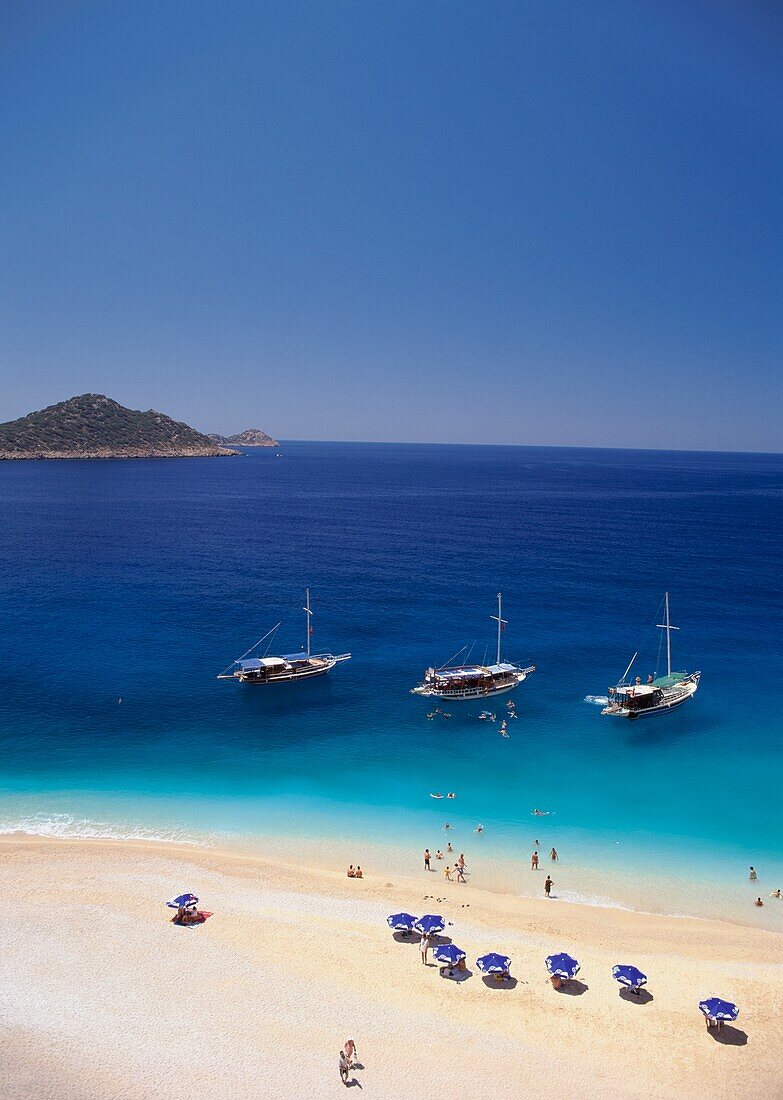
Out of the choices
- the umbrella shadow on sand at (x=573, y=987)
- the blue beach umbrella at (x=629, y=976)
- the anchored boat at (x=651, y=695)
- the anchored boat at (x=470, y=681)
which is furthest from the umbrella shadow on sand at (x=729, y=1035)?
the anchored boat at (x=470, y=681)

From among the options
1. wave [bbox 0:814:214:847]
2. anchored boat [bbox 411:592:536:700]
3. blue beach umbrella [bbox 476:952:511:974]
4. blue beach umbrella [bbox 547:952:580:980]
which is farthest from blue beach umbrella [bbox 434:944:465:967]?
anchored boat [bbox 411:592:536:700]

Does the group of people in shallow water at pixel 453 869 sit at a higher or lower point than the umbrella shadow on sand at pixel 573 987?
lower

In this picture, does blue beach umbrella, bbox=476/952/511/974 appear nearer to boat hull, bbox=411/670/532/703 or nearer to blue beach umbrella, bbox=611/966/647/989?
blue beach umbrella, bbox=611/966/647/989

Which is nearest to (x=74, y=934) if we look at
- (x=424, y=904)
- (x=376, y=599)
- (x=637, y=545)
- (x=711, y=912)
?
(x=424, y=904)

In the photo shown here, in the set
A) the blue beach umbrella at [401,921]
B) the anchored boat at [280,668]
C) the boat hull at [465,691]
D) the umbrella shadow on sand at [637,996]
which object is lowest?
the umbrella shadow on sand at [637,996]

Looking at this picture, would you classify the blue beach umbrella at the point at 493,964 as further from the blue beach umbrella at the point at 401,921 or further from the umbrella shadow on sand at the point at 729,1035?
the umbrella shadow on sand at the point at 729,1035
